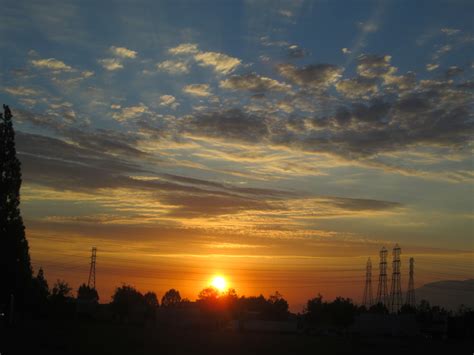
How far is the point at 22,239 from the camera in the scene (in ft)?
147

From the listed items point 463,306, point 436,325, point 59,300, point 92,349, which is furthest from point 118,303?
point 92,349

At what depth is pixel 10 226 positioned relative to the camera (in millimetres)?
44094

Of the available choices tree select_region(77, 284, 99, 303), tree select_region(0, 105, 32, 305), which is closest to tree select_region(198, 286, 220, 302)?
tree select_region(77, 284, 99, 303)

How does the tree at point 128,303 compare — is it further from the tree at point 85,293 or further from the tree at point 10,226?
the tree at point 10,226

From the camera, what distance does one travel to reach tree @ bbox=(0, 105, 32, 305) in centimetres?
4388

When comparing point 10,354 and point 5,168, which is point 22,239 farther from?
point 10,354

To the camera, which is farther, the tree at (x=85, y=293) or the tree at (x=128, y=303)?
the tree at (x=85, y=293)

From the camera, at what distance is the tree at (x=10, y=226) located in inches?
1727

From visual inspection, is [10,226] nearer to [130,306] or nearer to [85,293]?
[130,306]

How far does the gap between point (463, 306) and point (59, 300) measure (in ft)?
344

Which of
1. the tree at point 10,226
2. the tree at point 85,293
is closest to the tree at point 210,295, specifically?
the tree at point 85,293

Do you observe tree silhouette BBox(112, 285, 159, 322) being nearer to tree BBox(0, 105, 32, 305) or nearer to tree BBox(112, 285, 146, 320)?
tree BBox(112, 285, 146, 320)

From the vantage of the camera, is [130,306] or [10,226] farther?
Answer: [130,306]

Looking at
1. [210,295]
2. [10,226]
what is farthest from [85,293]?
[10,226]
